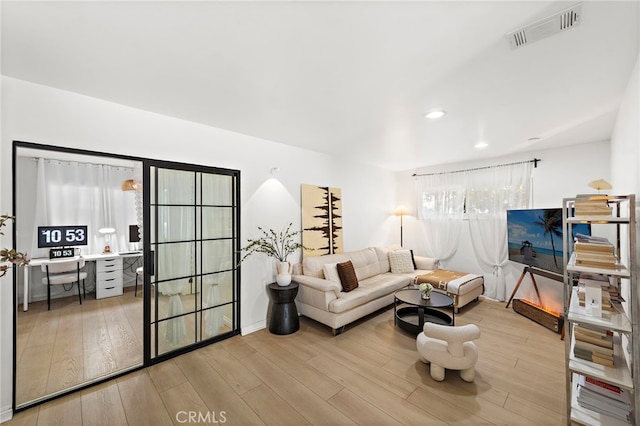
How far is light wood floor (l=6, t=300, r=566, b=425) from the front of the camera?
1.88 m

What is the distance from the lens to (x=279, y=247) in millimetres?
3629

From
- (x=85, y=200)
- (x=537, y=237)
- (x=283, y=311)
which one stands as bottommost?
(x=283, y=311)

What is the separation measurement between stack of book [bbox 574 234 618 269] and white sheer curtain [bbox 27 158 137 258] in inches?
254

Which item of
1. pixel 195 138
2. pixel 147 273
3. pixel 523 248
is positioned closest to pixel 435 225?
pixel 523 248

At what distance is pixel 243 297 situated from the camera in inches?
127

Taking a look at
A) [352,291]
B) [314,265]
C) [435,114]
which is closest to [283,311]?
[314,265]

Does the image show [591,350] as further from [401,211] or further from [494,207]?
[401,211]

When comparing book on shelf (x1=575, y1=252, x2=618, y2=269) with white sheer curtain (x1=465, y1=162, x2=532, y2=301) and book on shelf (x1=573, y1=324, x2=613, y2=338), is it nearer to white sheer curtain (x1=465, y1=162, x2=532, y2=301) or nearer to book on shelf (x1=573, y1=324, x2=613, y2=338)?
book on shelf (x1=573, y1=324, x2=613, y2=338)

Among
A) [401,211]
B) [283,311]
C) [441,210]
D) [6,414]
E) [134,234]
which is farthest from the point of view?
[401,211]

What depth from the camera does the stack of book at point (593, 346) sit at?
1.58 metres

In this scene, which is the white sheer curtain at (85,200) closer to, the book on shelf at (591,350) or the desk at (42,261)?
the desk at (42,261)

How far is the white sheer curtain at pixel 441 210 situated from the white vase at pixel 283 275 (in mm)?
3372

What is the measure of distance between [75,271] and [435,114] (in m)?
5.70

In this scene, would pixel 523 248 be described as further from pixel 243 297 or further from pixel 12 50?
Answer: pixel 12 50
